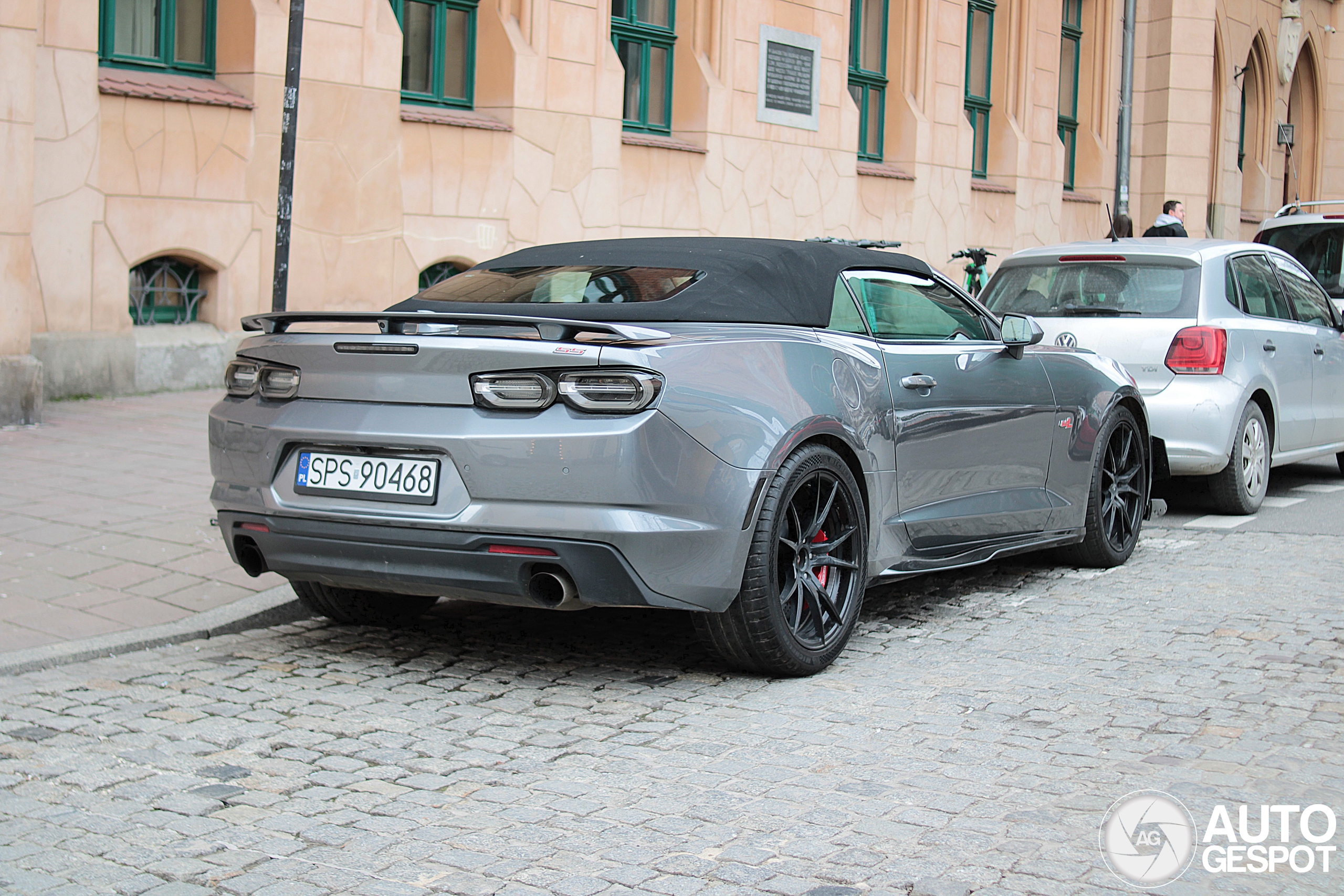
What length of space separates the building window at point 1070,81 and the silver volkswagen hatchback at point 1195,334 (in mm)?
18441

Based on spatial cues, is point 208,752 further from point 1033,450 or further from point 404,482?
point 1033,450

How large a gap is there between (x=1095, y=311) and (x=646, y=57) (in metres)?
9.45

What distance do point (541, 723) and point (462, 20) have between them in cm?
1167

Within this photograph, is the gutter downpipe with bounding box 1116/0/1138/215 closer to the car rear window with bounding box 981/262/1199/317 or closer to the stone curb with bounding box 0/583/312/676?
the car rear window with bounding box 981/262/1199/317

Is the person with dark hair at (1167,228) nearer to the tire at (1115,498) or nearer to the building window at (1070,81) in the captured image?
the tire at (1115,498)

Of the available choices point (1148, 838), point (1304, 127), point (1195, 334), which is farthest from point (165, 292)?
point (1304, 127)

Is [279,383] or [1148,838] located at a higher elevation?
[279,383]

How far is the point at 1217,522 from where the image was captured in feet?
29.8

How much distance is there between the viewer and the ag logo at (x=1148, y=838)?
3506mm

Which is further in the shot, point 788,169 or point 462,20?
point 788,169

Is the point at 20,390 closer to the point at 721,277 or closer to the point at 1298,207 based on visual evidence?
the point at 721,277

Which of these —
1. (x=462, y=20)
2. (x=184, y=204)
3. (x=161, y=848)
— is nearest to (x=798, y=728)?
(x=161, y=848)

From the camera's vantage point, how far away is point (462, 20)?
15.1 metres

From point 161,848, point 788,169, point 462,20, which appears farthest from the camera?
point 788,169
